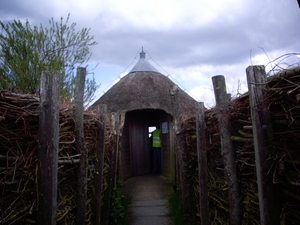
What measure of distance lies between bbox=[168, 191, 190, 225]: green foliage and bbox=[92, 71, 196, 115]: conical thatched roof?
298 cm

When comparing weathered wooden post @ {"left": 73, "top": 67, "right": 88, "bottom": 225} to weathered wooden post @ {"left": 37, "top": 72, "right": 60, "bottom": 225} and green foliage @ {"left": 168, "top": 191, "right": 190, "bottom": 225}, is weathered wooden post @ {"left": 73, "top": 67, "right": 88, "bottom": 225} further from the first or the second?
green foliage @ {"left": 168, "top": 191, "right": 190, "bottom": 225}

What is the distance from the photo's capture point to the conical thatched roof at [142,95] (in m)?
10.5

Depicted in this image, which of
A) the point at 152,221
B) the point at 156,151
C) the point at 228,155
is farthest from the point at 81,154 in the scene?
the point at 156,151

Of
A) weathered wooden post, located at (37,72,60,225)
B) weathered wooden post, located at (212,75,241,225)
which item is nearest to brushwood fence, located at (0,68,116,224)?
weathered wooden post, located at (37,72,60,225)

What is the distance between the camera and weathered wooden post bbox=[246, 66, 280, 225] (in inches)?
96.8

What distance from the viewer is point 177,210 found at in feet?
23.1

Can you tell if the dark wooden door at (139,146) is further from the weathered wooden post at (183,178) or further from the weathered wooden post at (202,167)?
the weathered wooden post at (202,167)

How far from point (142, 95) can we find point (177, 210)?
4.96 meters

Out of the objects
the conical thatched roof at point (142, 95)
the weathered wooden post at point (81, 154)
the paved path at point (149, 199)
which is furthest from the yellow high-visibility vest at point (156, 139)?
the weathered wooden post at point (81, 154)

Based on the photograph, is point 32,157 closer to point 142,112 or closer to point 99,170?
point 99,170

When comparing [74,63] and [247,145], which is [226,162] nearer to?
[247,145]

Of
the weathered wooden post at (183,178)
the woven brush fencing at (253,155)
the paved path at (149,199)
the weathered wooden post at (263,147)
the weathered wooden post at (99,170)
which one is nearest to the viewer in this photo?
the woven brush fencing at (253,155)

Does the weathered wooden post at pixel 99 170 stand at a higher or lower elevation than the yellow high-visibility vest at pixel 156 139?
lower

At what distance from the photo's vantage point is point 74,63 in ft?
39.1
